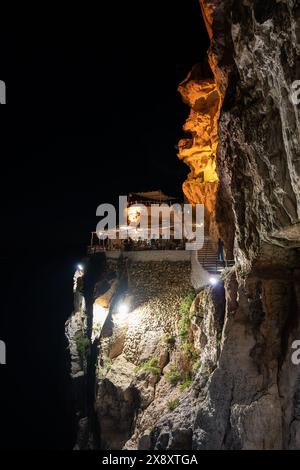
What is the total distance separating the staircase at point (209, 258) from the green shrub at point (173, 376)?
4.56 metres

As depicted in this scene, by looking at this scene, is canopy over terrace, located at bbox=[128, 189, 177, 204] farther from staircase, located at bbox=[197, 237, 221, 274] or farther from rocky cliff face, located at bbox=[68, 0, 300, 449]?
rocky cliff face, located at bbox=[68, 0, 300, 449]

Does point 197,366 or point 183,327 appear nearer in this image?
point 197,366

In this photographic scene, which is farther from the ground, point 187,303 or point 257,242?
point 257,242

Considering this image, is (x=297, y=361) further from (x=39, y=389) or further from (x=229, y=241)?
(x=39, y=389)

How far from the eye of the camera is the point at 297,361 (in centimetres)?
819

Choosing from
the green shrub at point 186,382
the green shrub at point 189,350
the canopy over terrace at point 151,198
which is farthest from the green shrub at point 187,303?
the canopy over terrace at point 151,198

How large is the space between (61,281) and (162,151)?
88.1 ft

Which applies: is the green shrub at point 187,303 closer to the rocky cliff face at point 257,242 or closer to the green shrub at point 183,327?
the green shrub at point 183,327

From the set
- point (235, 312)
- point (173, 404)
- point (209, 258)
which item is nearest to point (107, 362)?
point (173, 404)

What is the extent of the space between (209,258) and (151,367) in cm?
586

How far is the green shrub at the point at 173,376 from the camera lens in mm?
13094

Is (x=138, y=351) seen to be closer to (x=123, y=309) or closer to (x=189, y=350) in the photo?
(x=123, y=309)

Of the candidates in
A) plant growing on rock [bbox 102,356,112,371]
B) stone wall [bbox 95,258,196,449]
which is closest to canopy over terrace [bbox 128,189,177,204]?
stone wall [bbox 95,258,196,449]

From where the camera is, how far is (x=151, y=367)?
45.9ft
